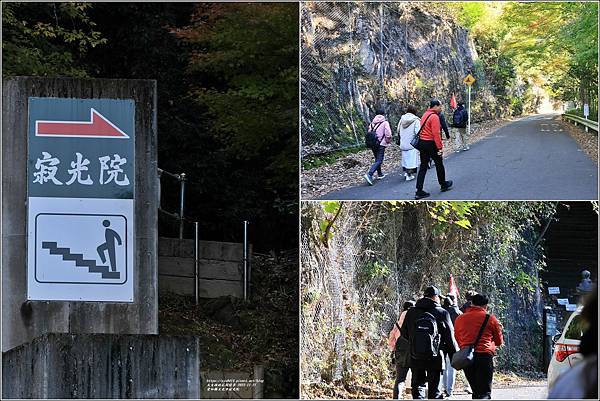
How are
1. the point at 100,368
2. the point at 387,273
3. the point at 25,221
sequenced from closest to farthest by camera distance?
the point at 100,368 → the point at 25,221 → the point at 387,273

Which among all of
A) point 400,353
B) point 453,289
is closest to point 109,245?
point 400,353

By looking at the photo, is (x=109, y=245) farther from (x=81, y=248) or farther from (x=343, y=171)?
(x=343, y=171)

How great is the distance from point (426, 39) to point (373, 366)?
10.6ft

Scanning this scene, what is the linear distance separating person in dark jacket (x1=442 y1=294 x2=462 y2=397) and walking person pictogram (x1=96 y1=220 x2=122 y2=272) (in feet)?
10.3

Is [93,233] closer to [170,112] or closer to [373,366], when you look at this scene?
[373,366]

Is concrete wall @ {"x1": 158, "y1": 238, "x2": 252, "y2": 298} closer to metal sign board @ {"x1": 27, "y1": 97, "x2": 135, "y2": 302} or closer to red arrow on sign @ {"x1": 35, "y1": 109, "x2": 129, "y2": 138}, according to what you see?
metal sign board @ {"x1": 27, "y1": 97, "x2": 135, "y2": 302}

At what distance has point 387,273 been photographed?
30.7 ft

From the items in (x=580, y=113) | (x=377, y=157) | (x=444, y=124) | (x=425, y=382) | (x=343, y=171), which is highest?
(x=580, y=113)

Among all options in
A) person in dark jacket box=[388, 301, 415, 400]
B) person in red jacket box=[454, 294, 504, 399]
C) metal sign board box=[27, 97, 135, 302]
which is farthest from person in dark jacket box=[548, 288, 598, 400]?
metal sign board box=[27, 97, 135, 302]

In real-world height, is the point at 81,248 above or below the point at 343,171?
below

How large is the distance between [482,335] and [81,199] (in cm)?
384

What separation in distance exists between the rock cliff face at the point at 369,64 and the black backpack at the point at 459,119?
0.10 metres

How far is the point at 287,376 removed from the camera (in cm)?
1115

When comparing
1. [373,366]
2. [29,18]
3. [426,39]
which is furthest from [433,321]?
[29,18]
